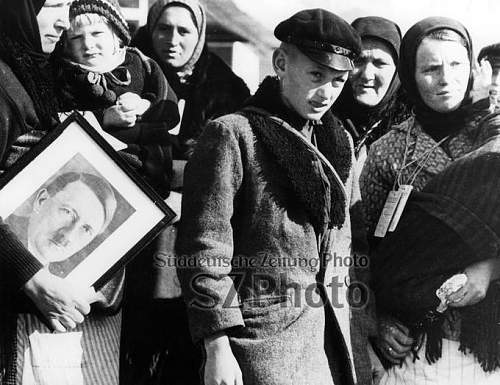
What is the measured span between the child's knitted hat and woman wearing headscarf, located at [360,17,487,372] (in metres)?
1.09

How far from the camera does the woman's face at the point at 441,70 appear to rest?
10.9ft

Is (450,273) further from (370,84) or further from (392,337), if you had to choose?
(370,84)

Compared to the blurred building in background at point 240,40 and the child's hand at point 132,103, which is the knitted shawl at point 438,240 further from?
the child's hand at point 132,103

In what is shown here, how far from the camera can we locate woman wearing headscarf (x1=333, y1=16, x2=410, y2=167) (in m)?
3.33

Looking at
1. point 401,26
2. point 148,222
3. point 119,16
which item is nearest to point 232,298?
point 148,222

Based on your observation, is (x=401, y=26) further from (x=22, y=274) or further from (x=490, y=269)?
(x=22, y=274)

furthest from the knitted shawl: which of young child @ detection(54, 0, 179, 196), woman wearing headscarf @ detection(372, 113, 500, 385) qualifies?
young child @ detection(54, 0, 179, 196)

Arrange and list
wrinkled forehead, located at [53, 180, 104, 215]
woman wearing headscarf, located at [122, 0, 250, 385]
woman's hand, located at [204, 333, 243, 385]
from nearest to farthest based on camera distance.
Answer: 1. woman's hand, located at [204, 333, 243, 385]
2. wrinkled forehead, located at [53, 180, 104, 215]
3. woman wearing headscarf, located at [122, 0, 250, 385]

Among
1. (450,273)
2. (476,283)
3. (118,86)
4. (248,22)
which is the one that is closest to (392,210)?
(450,273)

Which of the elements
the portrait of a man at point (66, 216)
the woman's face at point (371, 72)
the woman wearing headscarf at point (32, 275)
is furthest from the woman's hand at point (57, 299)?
the woman's face at point (371, 72)

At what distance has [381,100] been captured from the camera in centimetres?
338

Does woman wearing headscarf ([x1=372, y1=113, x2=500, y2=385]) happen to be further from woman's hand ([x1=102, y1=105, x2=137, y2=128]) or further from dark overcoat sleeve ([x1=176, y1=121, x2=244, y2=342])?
woman's hand ([x1=102, y1=105, x2=137, y2=128])

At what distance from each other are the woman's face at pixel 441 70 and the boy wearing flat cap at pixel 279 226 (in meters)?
0.52

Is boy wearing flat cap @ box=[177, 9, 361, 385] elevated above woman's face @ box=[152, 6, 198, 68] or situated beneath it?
situated beneath
